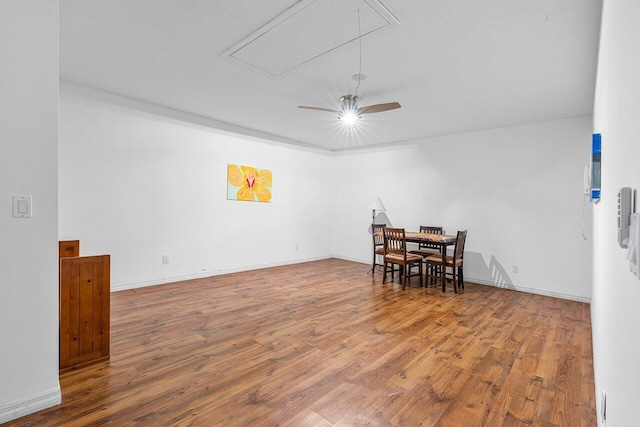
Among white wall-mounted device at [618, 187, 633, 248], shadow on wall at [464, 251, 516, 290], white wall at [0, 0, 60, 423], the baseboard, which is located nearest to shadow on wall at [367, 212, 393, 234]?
shadow on wall at [464, 251, 516, 290]

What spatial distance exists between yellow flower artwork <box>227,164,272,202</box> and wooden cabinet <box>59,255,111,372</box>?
3.13m

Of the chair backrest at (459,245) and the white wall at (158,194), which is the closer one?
the white wall at (158,194)

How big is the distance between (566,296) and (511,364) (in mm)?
2762

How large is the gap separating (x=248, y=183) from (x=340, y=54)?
3.41 meters

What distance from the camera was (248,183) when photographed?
5789mm

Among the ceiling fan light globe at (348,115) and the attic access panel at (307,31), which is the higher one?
the attic access panel at (307,31)

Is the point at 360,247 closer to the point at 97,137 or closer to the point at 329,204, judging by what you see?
the point at 329,204

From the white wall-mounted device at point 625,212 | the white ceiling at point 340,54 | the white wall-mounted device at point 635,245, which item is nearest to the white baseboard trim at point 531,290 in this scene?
the white ceiling at point 340,54

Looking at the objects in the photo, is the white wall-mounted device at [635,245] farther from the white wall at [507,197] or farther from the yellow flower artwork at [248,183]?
the yellow flower artwork at [248,183]

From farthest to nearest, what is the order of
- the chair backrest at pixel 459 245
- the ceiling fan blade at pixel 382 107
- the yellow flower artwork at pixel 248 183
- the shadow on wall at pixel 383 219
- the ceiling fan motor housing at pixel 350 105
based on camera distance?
1. the shadow on wall at pixel 383 219
2. the yellow flower artwork at pixel 248 183
3. the chair backrest at pixel 459 245
4. the ceiling fan motor housing at pixel 350 105
5. the ceiling fan blade at pixel 382 107

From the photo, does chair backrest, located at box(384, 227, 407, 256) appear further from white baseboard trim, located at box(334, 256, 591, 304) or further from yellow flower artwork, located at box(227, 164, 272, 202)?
yellow flower artwork, located at box(227, 164, 272, 202)

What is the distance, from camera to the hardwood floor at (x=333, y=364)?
6.15 feet

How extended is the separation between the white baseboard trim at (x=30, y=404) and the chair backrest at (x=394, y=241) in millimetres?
4095

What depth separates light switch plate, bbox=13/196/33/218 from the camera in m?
1.80
